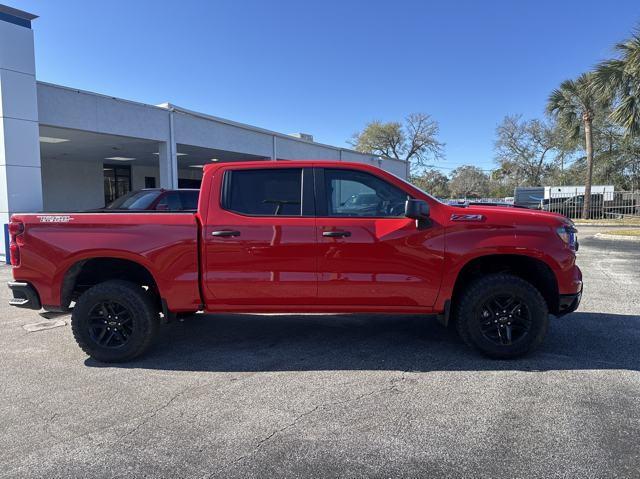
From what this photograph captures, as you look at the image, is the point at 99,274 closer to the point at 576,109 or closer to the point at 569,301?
the point at 569,301

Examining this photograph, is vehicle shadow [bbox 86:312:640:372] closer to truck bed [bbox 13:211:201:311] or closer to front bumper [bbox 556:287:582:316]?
front bumper [bbox 556:287:582:316]

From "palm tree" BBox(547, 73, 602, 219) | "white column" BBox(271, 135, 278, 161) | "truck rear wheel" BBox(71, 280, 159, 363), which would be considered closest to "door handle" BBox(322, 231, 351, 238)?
"truck rear wheel" BBox(71, 280, 159, 363)

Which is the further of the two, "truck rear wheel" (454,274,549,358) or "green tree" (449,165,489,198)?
"green tree" (449,165,489,198)

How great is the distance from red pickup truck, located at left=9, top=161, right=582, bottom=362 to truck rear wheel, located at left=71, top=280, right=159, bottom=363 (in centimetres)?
Answer: 1

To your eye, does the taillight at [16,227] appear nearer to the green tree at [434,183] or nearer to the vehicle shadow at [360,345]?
the vehicle shadow at [360,345]

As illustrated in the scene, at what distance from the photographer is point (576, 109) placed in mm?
26594

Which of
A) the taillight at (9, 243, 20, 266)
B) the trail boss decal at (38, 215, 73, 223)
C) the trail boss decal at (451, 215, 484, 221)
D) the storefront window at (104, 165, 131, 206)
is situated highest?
the storefront window at (104, 165, 131, 206)

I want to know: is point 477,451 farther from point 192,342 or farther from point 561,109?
point 561,109

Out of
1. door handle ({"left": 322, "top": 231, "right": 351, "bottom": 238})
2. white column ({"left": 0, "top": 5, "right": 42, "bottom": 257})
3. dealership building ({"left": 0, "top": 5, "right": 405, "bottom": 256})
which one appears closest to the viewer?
door handle ({"left": 322, "top": 231, "right": 351, "bottom": 238})

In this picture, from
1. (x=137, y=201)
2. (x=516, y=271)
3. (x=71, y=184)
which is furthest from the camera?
(x=71, y=184)

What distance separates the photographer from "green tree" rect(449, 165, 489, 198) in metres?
83.6

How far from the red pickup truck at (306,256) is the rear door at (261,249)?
10 mm

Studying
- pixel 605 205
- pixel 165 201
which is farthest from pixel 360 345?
pixel 605 205

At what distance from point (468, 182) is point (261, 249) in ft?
291
